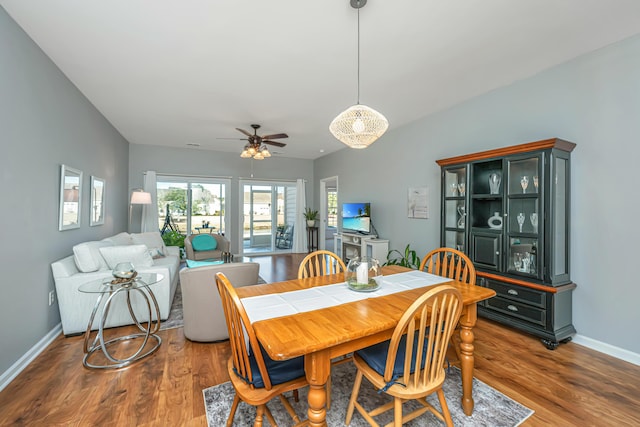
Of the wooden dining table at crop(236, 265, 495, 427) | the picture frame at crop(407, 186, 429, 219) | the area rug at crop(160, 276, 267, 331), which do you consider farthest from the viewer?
the picture frame at crop(407, 186, 429, 219)

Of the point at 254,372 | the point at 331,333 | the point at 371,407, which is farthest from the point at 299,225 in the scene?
the point at 331,333

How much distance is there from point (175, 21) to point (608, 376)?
14.2 feet

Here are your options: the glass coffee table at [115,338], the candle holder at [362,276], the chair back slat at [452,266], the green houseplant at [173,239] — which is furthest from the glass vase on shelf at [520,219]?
the green houseplant at [173,239]

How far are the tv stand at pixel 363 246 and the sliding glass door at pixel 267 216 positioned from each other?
227 centimetres

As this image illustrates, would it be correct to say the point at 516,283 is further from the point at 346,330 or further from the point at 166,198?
the point at 166,198

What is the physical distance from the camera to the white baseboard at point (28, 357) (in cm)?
Answer: 199

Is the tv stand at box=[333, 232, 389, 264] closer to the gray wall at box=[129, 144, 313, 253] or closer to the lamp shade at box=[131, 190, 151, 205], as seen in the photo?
the gray wall at box=[129, 144, 313, 253]

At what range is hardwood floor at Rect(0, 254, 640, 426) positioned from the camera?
67.3 inches

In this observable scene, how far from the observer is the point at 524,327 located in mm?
2686

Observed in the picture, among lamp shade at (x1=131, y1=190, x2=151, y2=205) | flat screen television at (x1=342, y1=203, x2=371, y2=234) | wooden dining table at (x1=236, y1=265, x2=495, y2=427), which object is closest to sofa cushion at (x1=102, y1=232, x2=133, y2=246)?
lamp shade at (x1=131, y1=190, x2=151, y2=205)

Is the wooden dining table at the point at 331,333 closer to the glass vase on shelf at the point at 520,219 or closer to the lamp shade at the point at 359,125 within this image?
the lamp shade at the point at 359,125

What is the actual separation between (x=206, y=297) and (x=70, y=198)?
2.05 meters

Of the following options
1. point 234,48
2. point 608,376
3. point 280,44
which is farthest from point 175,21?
point 608,376

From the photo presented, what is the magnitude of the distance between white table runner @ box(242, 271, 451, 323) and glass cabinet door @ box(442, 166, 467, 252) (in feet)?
4.49
